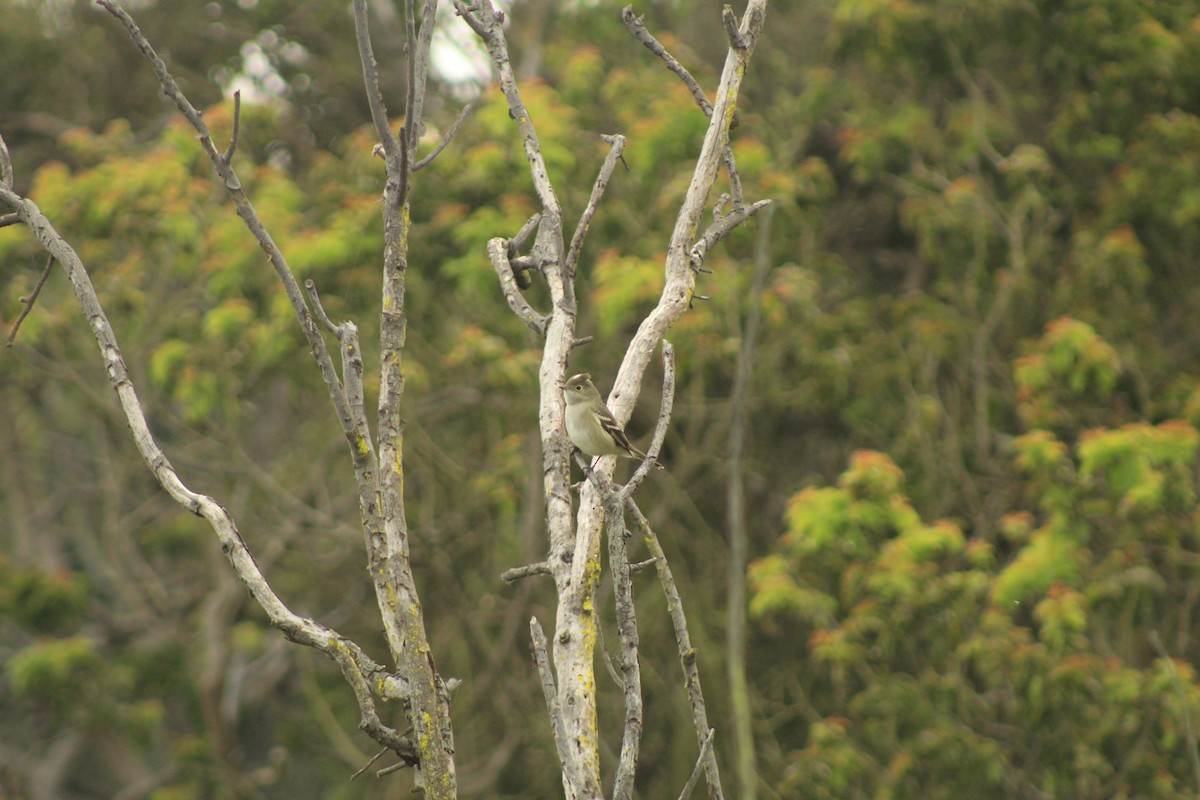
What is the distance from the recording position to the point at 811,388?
10.3 metres

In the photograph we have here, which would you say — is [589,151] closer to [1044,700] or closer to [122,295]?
[122,295]

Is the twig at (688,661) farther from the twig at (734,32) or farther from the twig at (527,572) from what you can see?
the twig at (734,32)

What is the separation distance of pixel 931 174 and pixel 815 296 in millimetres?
1530

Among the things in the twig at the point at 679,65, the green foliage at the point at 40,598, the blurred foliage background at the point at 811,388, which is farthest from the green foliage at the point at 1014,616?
the green foliage at the point at 40,598

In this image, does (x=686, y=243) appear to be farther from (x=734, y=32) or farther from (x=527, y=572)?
(x=527, y=572)

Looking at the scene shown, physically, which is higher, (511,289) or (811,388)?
(811,388)

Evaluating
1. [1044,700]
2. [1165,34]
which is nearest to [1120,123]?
[1165,34]

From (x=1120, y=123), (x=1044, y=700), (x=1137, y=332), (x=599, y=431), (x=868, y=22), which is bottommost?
(x=1044, y=700)

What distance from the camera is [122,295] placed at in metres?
9.98

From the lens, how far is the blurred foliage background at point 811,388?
841 centimetres

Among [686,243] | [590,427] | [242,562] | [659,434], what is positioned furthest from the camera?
[590,427]

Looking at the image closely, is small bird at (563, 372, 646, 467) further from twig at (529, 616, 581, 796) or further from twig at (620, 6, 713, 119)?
twig at (529, 616, 581, 796)

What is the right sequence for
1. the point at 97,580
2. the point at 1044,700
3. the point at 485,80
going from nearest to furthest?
the point at 1044,700, the point at 485,80, the point at 97,580

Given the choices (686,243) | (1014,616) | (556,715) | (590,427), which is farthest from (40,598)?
(556,715)
